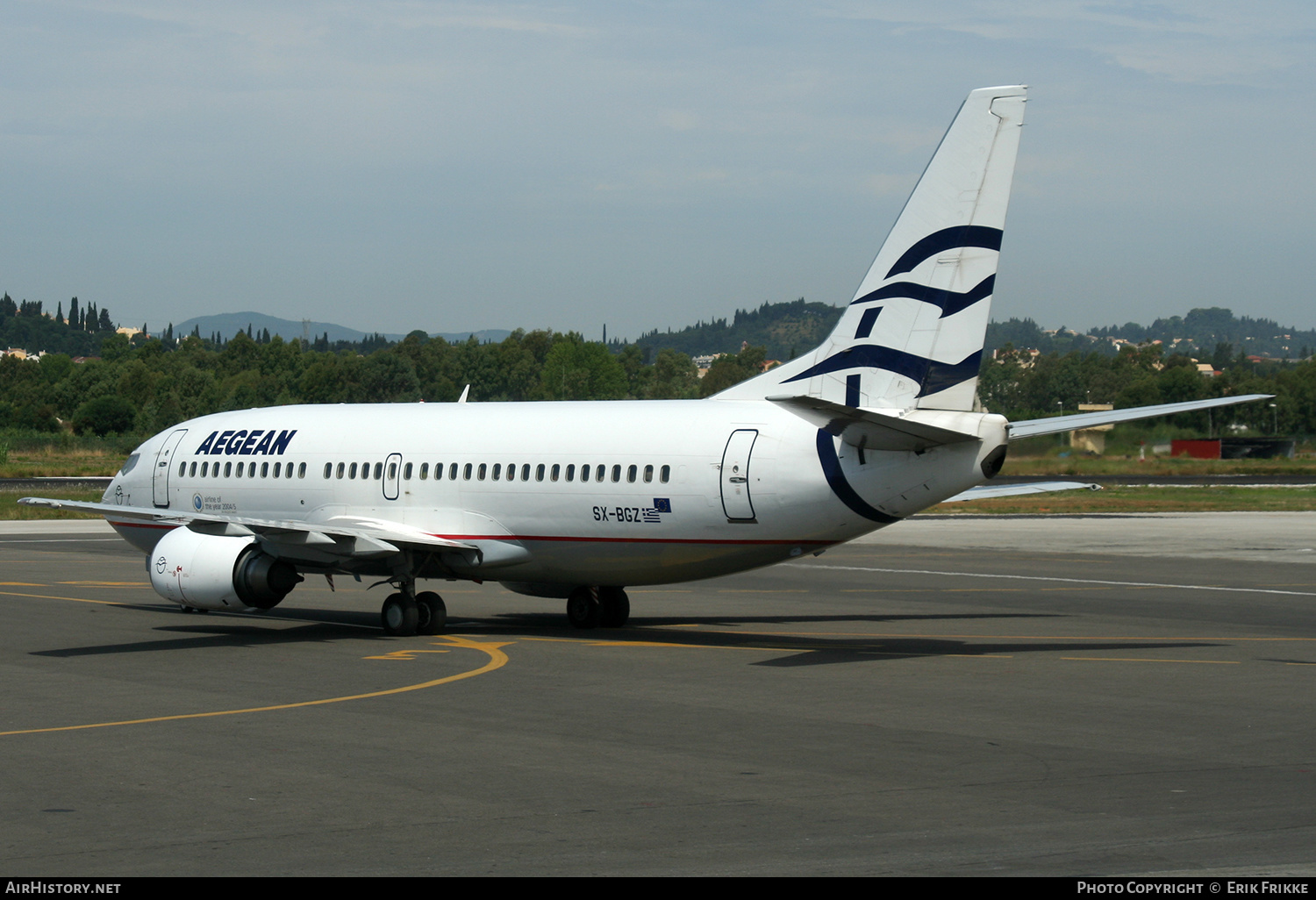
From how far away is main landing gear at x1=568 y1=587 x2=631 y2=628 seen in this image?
28406mm

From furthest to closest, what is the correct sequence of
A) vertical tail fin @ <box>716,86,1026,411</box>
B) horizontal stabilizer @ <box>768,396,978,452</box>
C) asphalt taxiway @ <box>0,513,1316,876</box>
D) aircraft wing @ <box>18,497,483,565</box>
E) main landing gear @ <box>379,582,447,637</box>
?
main landing gear @ <box>379,582,447,637</box> < aircraft wing @ <box>18,497,483,565</box> < vertical tail fin @ <box>716,86,1026,411</box> < horizontal stabilizer @ <box>768,396,978,452</box> < asphalt taxiway @ <box>0,513,1316,876</box>

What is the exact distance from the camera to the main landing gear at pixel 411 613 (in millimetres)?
27125

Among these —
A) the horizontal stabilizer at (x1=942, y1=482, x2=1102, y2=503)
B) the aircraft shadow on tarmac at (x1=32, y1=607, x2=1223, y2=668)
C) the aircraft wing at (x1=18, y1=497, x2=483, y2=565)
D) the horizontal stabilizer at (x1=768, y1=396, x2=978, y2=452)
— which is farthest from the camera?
the horizontal stabilizer at (x1=942, y1=482, x2=1102, y2=503)

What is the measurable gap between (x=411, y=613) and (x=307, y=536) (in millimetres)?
2513

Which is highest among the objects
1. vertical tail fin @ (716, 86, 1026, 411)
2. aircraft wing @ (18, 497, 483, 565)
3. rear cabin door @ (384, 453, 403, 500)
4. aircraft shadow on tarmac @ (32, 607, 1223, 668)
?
vertical tail fin @ (716, 86, 1026, 411)

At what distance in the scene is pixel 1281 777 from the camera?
14.4 metres

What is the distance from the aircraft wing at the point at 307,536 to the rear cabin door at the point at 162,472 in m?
5.27

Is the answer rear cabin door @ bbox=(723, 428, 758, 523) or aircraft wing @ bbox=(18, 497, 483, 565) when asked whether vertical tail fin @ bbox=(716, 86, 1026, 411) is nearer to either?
rear cabin door @ bbox=(723, 428, 758, 523)

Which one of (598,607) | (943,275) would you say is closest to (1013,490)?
(943,275)

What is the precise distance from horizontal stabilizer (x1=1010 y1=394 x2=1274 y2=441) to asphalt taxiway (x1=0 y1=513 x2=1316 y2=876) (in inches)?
149

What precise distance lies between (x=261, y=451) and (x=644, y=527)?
34.1ft

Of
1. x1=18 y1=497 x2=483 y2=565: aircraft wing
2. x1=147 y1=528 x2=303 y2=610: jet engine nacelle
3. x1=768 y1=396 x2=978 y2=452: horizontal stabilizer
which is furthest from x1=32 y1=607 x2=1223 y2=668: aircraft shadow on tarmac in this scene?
x1=768 y1=396 x2=978 y2=452: horizontal stabilizer
